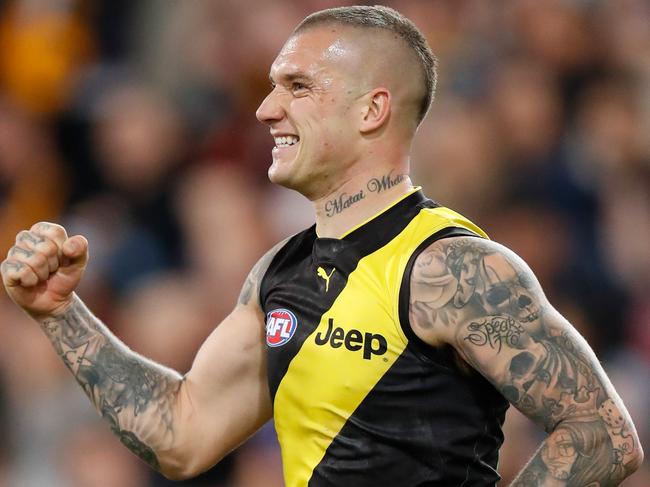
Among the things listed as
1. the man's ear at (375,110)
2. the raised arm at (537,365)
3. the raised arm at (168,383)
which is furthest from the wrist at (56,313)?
the raised arm at (537,365)

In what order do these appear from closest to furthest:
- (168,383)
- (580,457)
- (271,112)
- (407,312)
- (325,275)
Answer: (580,457) < (407,312) < (325,275) < (271,112) < (168,383)

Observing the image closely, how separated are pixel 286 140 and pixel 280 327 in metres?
0.56

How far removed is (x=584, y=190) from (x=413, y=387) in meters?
4.56

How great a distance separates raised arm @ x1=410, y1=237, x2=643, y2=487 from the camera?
3393 mm

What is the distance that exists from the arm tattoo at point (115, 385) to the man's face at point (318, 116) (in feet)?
2.60

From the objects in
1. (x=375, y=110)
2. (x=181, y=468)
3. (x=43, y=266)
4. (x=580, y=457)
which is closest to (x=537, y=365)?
(x=580, y=457)

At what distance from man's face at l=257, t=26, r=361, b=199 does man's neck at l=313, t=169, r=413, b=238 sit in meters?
0.05

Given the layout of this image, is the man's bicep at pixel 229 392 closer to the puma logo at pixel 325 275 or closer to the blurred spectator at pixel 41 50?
the puma logo at pixel 325 275

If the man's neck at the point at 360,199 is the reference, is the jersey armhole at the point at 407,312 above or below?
below

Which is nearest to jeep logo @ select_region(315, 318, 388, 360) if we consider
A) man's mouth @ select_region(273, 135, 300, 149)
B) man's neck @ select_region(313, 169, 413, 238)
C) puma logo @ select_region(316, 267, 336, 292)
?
puma logo @ select_region(316, 267, 336, 292)

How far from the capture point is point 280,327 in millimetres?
3822

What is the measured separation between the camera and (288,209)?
7.87m

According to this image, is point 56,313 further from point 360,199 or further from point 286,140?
point 360,199

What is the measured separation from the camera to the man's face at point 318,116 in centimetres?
385
